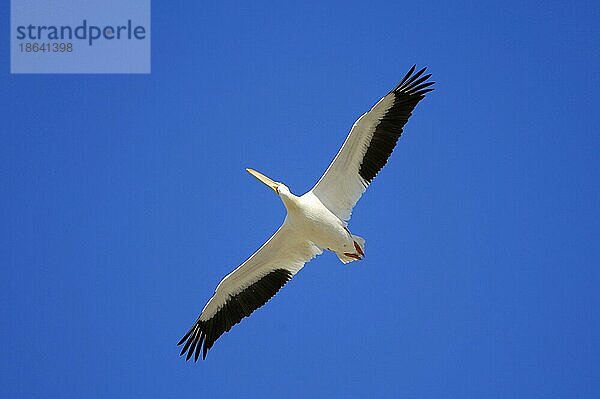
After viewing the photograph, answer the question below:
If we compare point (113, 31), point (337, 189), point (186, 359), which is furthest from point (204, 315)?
point (113, 31)

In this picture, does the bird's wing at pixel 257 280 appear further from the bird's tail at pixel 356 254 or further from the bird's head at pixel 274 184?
the bird's head at pixel 274 184

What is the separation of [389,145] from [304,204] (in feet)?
4.82

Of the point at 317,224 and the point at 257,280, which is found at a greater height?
the point at 317,224

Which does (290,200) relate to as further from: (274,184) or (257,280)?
(257,280)

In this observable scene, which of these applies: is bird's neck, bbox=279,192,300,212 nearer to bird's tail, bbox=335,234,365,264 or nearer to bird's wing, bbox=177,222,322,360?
bird's wing, bbox=177,222,322,360

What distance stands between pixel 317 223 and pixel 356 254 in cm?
74

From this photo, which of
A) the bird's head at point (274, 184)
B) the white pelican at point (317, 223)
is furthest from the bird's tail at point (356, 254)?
the bird's head at point (274, 184)

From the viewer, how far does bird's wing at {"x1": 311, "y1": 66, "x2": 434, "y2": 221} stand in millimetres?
13023

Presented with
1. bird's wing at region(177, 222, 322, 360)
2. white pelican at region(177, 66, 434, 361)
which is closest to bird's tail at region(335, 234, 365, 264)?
white pelican at region(177, 66, 434, 361)

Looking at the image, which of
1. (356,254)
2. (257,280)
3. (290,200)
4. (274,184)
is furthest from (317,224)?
(257,280)

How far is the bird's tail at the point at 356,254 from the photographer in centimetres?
1304

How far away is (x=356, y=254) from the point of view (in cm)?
1316

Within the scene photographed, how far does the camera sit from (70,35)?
57.8 ft

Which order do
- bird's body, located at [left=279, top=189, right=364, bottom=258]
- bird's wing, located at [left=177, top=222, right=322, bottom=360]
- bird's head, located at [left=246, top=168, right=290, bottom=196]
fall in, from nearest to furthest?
bird's body, located at [left=279, top=189, right=364, bottom=258] → bird's head, located at [left=246, top=168, right=290, bottom=196] → bird's wing, located at [left=177, top=222, right=322, bottom=360]
